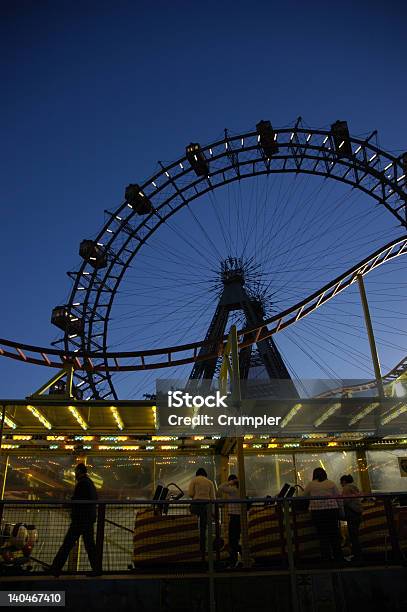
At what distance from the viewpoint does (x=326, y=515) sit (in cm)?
733

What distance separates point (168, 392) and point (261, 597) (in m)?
4.30

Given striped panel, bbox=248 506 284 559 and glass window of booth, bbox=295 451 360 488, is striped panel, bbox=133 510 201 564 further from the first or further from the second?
glass window of booth, bbox=295 451 360 488

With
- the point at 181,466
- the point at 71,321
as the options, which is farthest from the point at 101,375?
the point at 181,466

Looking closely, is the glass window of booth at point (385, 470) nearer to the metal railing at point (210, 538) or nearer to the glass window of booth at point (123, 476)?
the metal railing at point (210, 538)

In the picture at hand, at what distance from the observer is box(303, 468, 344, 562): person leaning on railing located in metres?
7.12

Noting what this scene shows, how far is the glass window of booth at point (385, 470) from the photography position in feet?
39.2

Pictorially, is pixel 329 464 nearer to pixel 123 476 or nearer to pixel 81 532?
pixel 123 476

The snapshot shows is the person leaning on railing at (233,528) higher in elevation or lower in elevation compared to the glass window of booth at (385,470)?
lower

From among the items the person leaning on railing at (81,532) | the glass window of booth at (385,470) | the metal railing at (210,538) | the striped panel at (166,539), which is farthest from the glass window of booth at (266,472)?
→ the person leaning on railing at (81,532)

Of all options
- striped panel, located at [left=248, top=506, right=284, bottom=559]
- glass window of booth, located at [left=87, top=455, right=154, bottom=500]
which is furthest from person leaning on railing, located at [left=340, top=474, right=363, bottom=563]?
glass window of booth, located at [left=87, top=455, right=154, bottom=500]

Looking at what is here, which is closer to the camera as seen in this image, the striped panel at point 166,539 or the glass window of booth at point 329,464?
the striped panel at point 166,539

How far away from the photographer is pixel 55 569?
6.32 metres

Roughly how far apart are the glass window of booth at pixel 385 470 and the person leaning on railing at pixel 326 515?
187 inches

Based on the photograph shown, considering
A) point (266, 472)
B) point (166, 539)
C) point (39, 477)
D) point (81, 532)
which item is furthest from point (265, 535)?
point (39, 477)
